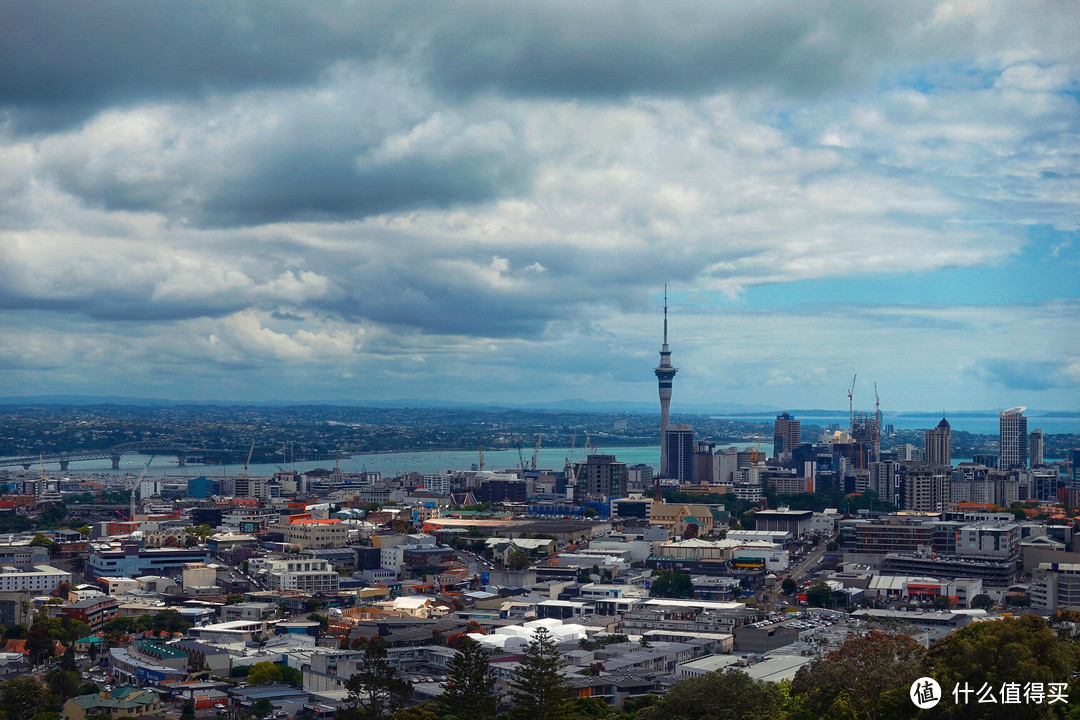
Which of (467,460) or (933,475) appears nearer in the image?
(933,475)

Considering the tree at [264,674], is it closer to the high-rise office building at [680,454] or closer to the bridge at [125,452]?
the high-rise office building at [680,454]

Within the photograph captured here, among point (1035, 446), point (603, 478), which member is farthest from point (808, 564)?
point (1035, 446)

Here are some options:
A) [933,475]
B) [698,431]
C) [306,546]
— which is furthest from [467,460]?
[306,546]

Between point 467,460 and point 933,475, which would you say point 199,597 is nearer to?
point 933,475

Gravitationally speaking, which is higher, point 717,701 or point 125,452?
point 717,701

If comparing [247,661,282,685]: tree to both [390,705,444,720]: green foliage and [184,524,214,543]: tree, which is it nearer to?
[390,705,444,720]: green foliage

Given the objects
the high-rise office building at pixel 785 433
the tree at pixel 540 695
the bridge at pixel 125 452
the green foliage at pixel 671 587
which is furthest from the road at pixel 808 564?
the bridge at pixel 125 452

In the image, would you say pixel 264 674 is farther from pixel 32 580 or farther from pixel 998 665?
pixel 32 580
